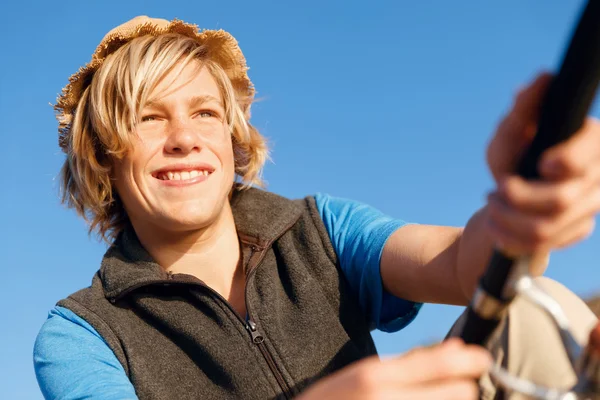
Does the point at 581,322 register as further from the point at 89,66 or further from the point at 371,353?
the point at 89,66

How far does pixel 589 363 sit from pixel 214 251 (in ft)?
8.27

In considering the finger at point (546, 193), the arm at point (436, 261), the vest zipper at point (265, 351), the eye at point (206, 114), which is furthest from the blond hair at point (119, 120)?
the finger at point (546, 193)

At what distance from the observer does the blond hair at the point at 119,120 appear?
351 cm

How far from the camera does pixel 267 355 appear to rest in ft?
9.91

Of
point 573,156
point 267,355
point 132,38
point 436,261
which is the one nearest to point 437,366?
point 573,156

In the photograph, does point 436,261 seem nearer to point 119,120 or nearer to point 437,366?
point 437,366

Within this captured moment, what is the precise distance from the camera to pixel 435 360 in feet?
3.83

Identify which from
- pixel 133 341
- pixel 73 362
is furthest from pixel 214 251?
pixel 73 362

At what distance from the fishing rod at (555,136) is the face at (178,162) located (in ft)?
7.24

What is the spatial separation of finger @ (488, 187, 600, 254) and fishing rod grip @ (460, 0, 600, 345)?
0.05 m

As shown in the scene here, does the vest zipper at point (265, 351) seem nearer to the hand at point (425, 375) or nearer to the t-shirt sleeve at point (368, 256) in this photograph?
the t-shirt sleeve at point (368, 256)

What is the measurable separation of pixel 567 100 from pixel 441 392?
1.84 feet

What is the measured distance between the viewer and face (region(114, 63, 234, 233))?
11.1 ft

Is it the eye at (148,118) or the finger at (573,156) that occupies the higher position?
the eye at (148,118)
